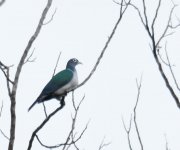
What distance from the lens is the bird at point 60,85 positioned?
866cm

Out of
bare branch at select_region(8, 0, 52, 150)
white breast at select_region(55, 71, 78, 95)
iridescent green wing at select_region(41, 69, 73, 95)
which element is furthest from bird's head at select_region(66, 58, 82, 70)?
bare branch at select_region(8, 0, 52, 150)

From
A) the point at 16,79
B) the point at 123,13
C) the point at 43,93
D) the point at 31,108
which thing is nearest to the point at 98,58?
the point at 123,13

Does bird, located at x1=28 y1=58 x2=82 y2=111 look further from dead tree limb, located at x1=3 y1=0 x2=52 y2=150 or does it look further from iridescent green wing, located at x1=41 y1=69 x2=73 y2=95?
dead tree limb, located at x1=3 y1=0 x2=52 y2=150

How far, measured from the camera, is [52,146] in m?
5.68

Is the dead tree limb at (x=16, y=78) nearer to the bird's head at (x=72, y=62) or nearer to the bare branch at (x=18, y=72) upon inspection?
the bare branch at (x=18, y=72)

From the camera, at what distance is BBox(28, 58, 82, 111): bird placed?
8663 millimetres

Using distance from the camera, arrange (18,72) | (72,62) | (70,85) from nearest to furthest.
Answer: (18,72)
(70,85)
(72,62)

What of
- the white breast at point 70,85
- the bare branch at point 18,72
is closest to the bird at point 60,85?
the white breast at point 70,85

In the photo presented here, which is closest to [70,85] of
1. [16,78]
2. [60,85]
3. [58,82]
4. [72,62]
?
[60,85]

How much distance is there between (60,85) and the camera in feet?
30.6

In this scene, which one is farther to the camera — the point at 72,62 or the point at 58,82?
the point at 72,62

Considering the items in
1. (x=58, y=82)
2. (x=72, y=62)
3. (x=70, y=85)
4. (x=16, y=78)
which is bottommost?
(x=16, y=78)

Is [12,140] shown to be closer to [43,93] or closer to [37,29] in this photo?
[37,29]

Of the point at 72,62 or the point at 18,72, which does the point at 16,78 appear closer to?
the point at 18,72
